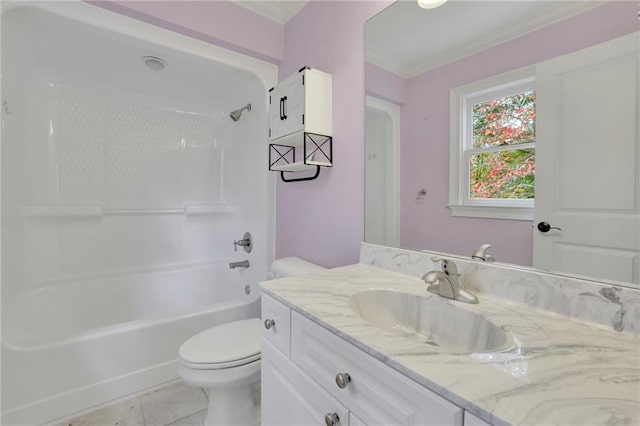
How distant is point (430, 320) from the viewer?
0.91 metres

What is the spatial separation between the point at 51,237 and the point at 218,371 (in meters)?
1.72

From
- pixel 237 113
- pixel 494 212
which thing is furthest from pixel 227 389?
pixel 237 113

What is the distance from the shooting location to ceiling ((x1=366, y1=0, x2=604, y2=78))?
87 cm

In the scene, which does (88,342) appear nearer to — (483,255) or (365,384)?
(365,384)

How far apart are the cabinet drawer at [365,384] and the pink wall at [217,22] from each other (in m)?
1.69

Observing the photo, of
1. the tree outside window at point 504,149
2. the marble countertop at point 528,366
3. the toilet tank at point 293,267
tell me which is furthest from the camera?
the toilet tank at point 293,267

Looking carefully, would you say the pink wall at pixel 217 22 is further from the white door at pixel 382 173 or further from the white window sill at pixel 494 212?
the white window sill at pixel 494 212

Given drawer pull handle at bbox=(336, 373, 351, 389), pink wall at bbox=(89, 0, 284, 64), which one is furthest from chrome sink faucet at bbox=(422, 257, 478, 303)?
pink wall at bbox=(89, 0, 284, 64)

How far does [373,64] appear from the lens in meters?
1.36

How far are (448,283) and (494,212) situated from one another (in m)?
0.30

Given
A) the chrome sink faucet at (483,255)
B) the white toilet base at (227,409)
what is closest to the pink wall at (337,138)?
the chrome sink faucet at (483,255)

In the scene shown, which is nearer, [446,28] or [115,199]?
[446,28]

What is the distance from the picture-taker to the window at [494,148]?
888 mm

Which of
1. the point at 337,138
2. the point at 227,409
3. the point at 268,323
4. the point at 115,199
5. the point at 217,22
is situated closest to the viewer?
the point at 268,323
